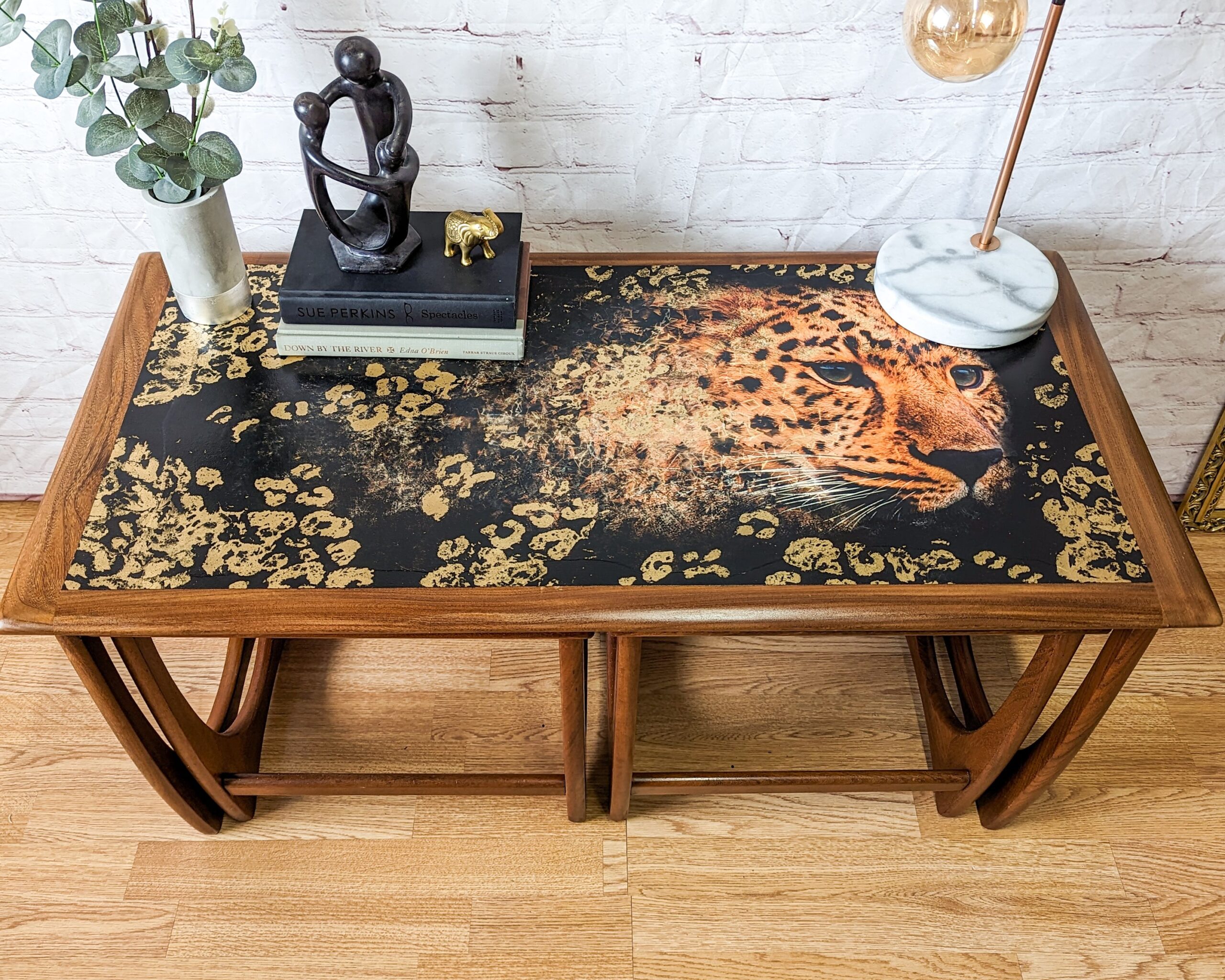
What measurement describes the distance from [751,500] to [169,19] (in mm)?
904

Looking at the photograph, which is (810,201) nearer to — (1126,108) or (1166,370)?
(1126,108)

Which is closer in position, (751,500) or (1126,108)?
(751,500)

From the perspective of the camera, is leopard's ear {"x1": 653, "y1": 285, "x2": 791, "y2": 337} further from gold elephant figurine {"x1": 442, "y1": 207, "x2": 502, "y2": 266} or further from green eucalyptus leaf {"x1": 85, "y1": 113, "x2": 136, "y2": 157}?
green eucalyptus leaf {"x1": 85, "y1": 113, "x2": 136, "y2": 157}

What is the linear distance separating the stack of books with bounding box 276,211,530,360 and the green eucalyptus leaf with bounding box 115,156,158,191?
0.17 metres

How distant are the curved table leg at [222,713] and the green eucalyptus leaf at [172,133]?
0.53 meters

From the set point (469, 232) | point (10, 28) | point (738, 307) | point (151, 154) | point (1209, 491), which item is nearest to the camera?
point (10, 28)

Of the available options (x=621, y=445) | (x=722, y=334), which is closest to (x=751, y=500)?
(x=621, y=445)

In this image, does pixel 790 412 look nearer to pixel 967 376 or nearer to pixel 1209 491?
pixel 967 376

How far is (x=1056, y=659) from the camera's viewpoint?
116 centimetres

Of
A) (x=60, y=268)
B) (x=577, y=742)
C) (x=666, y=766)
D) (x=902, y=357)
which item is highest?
(x=902, y=357)

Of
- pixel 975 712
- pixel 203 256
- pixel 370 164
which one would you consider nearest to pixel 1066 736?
pixel 975 712

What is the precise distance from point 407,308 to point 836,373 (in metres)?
0.52

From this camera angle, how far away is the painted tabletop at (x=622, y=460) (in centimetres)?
104

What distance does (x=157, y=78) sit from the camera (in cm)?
107
